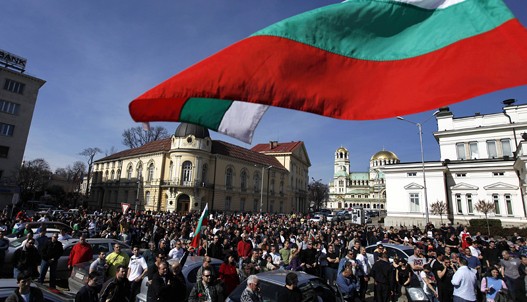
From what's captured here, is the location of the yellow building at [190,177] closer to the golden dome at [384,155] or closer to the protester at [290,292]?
the protester at [290,292]

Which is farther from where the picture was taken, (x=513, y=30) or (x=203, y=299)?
(x=203, y=299)

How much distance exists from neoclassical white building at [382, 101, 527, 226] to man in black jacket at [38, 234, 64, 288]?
31.7 meters

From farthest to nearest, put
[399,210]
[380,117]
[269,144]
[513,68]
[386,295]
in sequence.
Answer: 1. [269,144]
2. [399,210]
3. [386,295]
4. [380,117]
5. [513,68]

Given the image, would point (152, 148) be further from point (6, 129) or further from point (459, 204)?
point (459, 204)

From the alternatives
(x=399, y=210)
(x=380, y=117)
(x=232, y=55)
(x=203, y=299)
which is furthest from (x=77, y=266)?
(x=399, y=210)

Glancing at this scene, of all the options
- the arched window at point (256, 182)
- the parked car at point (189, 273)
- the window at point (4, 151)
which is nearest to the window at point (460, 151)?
the arched window at point (256, 182)

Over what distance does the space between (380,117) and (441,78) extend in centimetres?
66

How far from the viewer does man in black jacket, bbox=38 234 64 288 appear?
9.10 m

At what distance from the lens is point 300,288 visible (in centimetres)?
582

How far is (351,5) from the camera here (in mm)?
2934

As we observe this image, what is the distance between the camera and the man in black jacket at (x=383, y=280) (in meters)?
8.05

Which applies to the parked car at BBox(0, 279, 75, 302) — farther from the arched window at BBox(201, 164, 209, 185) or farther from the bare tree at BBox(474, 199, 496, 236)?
the arched window at BBox(201, 164, 209, 185)

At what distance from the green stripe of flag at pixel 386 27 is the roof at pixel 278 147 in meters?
64.4

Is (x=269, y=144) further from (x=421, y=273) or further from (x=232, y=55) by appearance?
(x=232, y=55)
